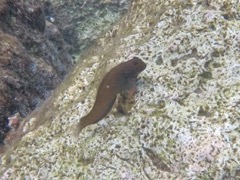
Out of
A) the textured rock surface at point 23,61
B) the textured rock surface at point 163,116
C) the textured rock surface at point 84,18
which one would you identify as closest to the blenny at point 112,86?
the textured rock surface at point 163,116

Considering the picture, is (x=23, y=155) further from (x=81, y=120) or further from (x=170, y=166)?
(x=170, y=166)

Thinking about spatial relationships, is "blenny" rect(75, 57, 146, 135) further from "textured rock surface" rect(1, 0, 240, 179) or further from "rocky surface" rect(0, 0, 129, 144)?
"rocky surface" rect(0, 0, 129, 144)

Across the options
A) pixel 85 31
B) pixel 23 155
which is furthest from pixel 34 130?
pixel 85 31

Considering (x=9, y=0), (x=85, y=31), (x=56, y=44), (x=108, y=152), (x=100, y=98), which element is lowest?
(x=85, y=31)

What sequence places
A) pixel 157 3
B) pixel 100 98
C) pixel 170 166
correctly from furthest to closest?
1. pixel 157 3
2. pixel 100 98
3. pixel 170 166

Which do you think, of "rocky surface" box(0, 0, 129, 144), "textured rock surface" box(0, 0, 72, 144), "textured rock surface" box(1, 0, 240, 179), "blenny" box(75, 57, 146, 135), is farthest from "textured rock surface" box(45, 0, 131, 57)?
"blenny" box(75, 57, 146, 135)

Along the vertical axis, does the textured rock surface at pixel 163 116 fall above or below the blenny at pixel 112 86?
below

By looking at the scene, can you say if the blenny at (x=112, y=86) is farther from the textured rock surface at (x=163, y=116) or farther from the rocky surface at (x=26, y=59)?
the rocky surface at (x=26, y=59)
